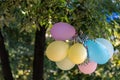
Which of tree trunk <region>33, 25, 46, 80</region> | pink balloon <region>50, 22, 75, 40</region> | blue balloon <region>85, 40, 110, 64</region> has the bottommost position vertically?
tree trunk <region>33, 25, 46, 80</region>

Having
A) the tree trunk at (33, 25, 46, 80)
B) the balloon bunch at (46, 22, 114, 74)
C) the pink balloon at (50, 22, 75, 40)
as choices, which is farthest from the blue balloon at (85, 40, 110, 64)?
the tree trunk at (33, 25, 46, 80)

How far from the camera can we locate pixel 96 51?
343cm

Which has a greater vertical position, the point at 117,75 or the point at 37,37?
the point at 37,37

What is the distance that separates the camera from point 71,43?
11.4 feet

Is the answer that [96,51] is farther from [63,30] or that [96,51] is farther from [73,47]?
[63,30]

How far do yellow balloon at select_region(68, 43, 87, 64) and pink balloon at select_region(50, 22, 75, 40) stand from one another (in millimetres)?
99

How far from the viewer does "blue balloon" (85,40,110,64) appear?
3420mm

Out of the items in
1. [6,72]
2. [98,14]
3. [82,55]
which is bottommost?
[6,72]

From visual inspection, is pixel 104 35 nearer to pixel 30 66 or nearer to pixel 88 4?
pixel 88 4

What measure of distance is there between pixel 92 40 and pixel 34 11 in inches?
21.5

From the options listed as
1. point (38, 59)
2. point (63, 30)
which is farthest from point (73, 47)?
point (38, 59)

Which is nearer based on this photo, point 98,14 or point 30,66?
point 98,14

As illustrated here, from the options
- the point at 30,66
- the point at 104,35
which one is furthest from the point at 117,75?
the point at 104,35

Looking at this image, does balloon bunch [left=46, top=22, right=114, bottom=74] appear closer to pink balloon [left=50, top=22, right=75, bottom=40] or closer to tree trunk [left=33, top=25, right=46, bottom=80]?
pink balloon [left=50, top=22, right=75, bottom=40]
